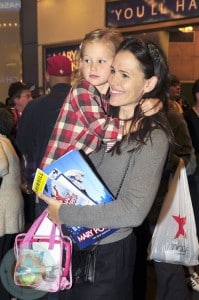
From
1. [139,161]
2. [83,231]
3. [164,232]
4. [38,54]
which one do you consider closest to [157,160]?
[139,161]

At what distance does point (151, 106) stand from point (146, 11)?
381 cm

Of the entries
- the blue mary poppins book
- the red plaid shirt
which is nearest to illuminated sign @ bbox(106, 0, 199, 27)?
the red plaid shirt

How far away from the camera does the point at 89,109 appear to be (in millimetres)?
2014

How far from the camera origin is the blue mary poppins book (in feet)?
5.64

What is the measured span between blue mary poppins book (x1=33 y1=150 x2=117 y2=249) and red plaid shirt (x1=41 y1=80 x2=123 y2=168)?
7.4 inches

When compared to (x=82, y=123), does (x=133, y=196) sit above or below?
below

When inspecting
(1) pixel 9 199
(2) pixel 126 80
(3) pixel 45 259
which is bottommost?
(1) pixel 9 199

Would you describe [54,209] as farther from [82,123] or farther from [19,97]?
[19,97]

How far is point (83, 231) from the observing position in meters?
1.79

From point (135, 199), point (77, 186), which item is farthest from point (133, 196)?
point (77, 186)

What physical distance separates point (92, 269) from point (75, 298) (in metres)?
0.19

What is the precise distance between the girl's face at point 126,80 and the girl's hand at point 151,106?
0.12 feet

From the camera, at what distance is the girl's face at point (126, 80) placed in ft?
5.71

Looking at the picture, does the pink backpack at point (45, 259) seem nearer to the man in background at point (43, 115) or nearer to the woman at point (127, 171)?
the woman at point (127, 171)
